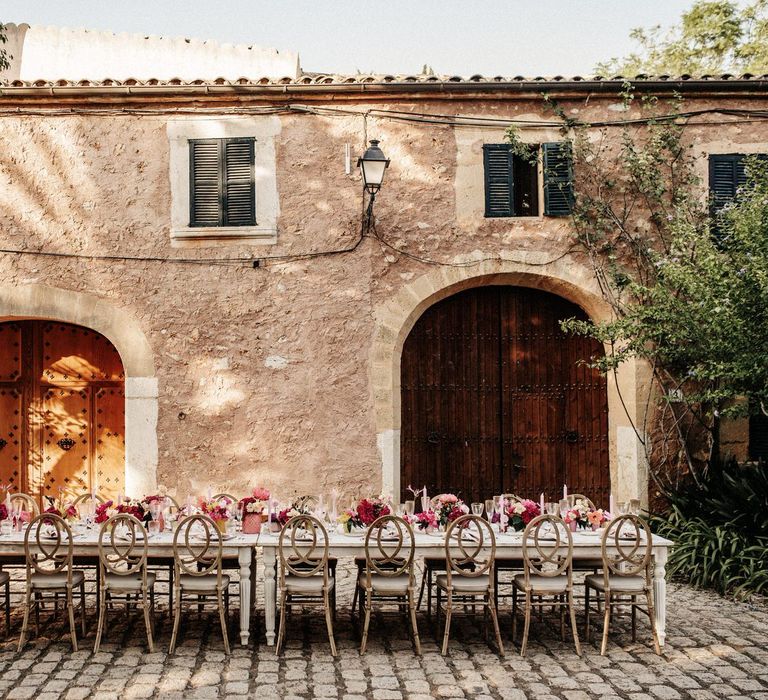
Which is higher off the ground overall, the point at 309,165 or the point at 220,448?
the point at 309,165

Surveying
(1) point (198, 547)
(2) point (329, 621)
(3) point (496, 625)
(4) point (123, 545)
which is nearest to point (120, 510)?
(4) point (123, 545)

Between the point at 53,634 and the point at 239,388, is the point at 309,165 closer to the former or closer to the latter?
the point at 239,388

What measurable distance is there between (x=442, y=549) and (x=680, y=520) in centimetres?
367

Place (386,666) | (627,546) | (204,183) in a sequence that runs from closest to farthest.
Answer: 1. (386,666)
2. (627,546)
3. (204,183)

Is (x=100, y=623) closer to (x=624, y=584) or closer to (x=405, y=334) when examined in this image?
(x=624, y=584)

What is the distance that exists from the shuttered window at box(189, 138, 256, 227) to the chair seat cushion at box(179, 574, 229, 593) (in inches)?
187

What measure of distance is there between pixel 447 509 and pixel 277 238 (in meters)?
4.32

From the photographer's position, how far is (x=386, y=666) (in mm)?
5953

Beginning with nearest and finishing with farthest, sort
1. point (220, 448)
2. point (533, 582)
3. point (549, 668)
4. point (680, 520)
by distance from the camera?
point (549, 668)
point (533, 582)
point (680, 520)
point (220, 448)

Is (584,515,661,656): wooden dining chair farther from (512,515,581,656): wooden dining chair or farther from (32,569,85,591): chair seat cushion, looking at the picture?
(32,569,85,591): chair seat cushion

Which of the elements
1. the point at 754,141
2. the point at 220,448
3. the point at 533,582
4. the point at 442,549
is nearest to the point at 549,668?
the point at 533,582

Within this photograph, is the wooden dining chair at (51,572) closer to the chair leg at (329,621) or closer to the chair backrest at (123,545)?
the chair backrest at (123,545)

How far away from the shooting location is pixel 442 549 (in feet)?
21.6

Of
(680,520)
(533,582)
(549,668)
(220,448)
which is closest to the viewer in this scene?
(549,668)
